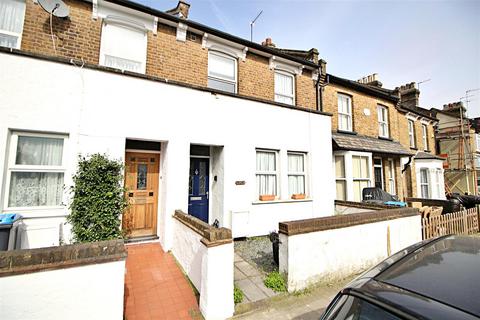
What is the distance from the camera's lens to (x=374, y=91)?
1189cm

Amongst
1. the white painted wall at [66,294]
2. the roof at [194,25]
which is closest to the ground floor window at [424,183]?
the roof at [194,25]

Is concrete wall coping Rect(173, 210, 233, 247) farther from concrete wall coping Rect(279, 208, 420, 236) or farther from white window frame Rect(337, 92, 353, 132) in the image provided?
white window frame Rect(337, 92, 353, 132)

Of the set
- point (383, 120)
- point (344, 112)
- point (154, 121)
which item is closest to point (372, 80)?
point (383, 120)

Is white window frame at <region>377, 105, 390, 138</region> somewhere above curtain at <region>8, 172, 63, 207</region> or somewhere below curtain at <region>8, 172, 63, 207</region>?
above

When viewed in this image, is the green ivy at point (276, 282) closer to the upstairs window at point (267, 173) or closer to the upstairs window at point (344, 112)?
the upstairs window at point (267, 173)

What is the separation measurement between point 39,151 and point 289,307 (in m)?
5.89

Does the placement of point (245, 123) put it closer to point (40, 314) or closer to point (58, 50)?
point (58, 50)

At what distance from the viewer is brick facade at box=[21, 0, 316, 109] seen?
17.5 ft

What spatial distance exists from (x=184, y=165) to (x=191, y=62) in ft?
11.4

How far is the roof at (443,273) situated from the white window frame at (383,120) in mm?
12079

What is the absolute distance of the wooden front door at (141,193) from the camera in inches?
232

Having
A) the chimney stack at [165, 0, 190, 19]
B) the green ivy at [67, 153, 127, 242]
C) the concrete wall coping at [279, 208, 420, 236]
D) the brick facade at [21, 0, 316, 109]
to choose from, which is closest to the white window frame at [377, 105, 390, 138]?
the brick facade at [21, 0, 316, 109]

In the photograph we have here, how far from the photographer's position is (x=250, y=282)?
14.3 feet

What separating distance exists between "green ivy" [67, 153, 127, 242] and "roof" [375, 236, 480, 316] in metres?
4.77
